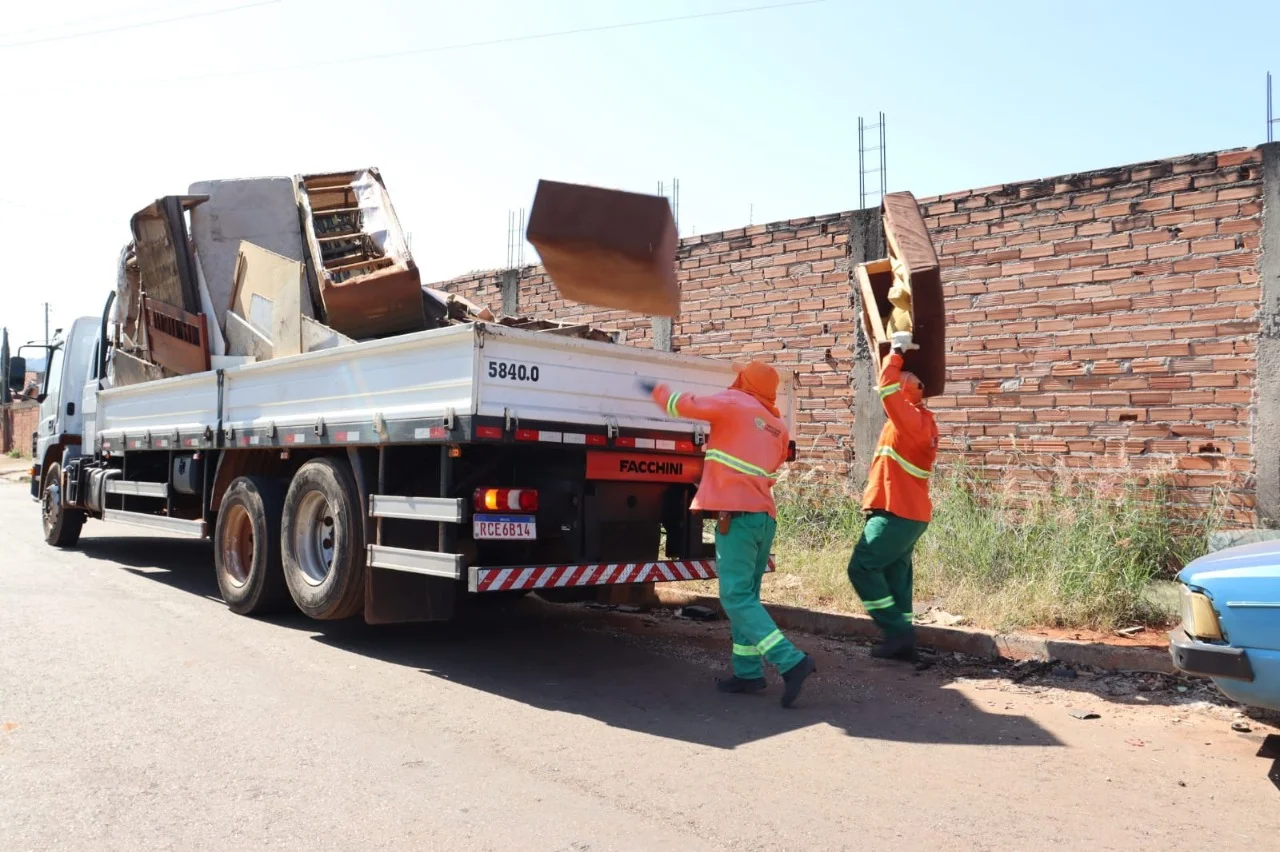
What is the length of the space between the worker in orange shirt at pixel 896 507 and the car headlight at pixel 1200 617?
2.00 m

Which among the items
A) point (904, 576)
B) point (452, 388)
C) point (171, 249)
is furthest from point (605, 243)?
point (171, 249)

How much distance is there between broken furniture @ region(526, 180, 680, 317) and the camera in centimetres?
702

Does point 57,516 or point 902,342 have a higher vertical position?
point 902,342

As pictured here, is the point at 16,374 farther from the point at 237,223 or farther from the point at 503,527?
the point at 503,527

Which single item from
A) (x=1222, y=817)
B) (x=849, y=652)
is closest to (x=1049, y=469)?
(x=849, y=652)

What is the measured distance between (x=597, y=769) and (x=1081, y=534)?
4.62 m

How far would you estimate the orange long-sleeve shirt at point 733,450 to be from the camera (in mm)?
5457

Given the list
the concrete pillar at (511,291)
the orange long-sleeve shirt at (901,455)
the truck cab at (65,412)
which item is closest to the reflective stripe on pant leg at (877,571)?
the orange long-sleeve shirt at (901,455)

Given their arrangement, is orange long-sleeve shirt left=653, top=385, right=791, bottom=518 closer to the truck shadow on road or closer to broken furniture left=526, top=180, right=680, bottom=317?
the truck shadow on road

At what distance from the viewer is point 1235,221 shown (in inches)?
297

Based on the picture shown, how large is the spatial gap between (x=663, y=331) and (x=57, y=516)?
22.7 ft

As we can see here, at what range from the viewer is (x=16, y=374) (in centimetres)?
1242

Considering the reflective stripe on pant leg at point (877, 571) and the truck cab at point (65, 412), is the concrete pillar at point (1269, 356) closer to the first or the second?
the reflective stripe on pant leg at point (877, 571)

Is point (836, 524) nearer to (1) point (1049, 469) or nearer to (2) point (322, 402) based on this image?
(1) point (1049, 469)
